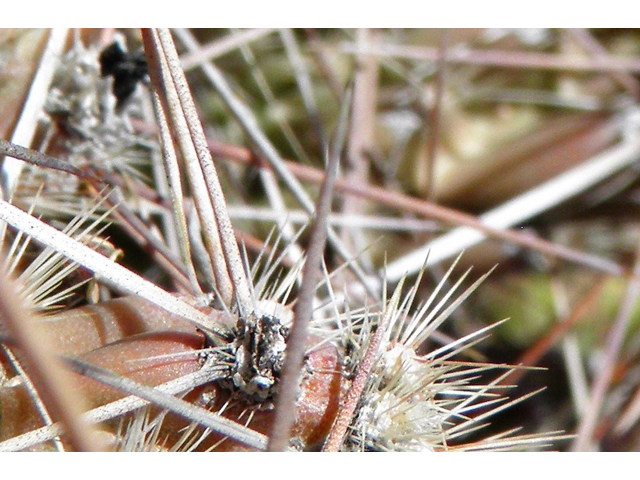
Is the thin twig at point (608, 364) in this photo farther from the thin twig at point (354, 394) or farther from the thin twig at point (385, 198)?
the thin twig at point (354, 394)

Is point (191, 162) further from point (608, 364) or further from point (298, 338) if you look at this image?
point (608, 364)

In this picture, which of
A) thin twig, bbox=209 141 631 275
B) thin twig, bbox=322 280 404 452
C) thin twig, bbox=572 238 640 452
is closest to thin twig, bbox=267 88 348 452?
thin twig, bbox=322 280 404 452

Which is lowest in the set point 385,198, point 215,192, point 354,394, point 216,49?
point 354,394

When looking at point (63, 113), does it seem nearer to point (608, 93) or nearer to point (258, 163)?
point (258, 163)

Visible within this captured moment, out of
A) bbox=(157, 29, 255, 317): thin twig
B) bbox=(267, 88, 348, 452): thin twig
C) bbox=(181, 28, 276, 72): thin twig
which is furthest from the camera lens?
bbox=(181, 28, 276, 72): thin twig

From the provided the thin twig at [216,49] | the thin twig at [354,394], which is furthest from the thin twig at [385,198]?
the thin twig at [354,394]

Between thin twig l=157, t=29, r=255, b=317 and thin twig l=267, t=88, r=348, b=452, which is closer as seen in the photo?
thin twig l=267, t=88, r=348, b=452

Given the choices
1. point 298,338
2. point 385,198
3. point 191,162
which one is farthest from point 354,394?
point 385,198

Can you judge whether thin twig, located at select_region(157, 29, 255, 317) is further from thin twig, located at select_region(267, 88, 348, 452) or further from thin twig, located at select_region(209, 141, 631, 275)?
thin twig, located at select_region(209, 141, 631, 275)

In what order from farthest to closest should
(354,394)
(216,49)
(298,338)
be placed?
(216,49) → (354,394) → (298,338)

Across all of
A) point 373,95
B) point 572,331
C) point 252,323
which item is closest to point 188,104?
point 252,323

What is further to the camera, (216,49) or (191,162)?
(216,49)
